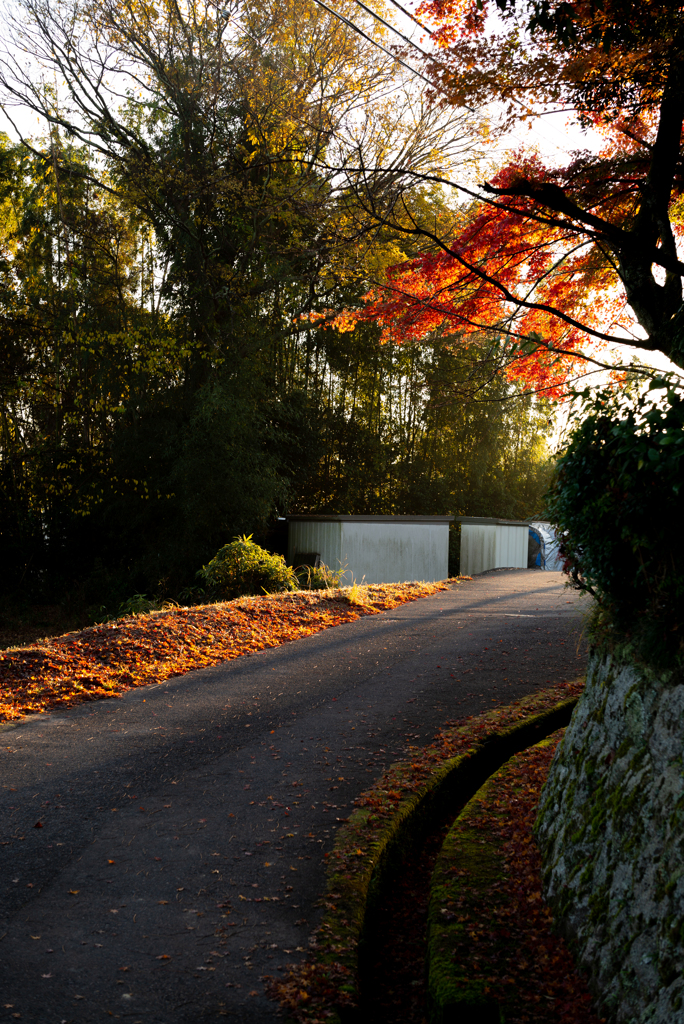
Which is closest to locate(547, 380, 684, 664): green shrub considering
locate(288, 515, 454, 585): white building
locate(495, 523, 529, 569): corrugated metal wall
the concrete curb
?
the concrete curb

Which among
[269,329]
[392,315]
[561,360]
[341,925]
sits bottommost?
[341,925]

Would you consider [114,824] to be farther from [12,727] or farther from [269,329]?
[269,329]

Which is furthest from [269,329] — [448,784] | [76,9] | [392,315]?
[448,784]

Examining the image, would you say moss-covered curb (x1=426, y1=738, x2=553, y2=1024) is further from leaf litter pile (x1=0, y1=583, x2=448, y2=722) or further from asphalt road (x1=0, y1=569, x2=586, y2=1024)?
leaf litter pile (x1=0, y1=583, x2=448, y2=722)

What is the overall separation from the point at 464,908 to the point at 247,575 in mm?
8341

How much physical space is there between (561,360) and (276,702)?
3926 mm

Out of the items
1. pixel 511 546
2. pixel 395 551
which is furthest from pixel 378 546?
pixel 511 546

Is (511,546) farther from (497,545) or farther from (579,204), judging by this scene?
(579,204)

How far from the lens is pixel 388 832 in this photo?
3555 mm

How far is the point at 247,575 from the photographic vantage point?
11.1 meters

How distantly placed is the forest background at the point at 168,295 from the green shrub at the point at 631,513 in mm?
10449

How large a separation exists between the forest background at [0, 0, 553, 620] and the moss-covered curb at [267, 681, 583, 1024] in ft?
31.9

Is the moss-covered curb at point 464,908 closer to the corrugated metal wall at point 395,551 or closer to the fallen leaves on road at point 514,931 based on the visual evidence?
the fallen leaves on road at point 514,931

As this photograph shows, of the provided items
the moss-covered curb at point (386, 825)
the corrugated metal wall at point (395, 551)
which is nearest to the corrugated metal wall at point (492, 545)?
the corrugated metal wall at point (395, 551)
